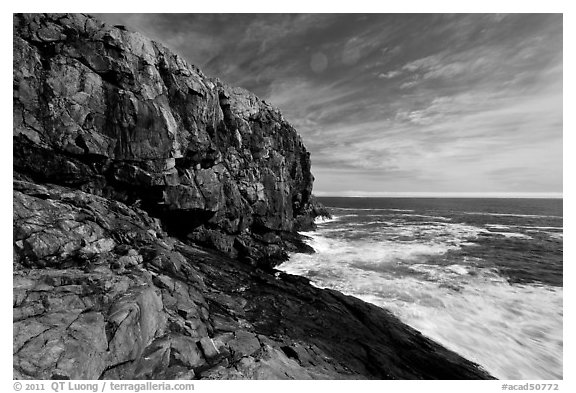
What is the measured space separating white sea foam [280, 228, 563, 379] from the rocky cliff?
6.91 feet

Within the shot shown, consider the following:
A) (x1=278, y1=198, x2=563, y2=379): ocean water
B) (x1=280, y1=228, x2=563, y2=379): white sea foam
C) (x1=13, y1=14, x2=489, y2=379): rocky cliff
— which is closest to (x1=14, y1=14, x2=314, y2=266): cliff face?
(x1=13, y1=14, x2=489, y2=379): rocky cliff

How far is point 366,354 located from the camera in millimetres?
11672

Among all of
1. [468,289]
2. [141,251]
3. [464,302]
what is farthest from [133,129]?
[468,289]

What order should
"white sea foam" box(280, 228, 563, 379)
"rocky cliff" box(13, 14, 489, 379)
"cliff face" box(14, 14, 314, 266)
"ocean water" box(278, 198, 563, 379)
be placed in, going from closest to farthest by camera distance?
"rocky cliff" box(13, 14, 489, 379), "white sea foam" box(280, 228, 563, 379), "ocean water" box(278, 198, 563, 379), "cliff face" box(14, 14, 314, 266)

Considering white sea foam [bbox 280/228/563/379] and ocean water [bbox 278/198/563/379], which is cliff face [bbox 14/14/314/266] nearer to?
white sea foam [bbox 280/228/563/379]

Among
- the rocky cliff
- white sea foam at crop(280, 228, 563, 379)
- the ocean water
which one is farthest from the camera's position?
the ocean water

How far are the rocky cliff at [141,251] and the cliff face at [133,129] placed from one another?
0.28ft

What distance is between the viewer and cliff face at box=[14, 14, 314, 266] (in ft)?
46.3

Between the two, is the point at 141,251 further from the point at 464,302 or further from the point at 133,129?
the point at 464,302

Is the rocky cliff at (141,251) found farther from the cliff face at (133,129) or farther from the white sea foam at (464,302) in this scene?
the white sea foam at (464,302)

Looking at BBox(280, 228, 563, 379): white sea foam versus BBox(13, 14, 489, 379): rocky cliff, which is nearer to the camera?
BBox(13, 14, 489, 379): rocky cliff
